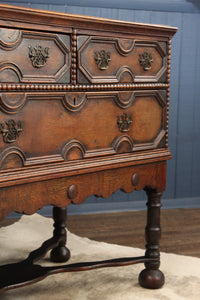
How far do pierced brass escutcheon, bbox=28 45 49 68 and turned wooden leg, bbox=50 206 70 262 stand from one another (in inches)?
51.4

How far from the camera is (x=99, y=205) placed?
488cm

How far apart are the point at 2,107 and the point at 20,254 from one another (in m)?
1.71

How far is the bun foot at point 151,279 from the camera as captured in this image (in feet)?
9.73

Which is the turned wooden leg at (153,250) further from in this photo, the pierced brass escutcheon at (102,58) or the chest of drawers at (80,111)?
the pierced brass escutcheon at (102,58)

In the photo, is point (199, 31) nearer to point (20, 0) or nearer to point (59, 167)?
point (20, 0)

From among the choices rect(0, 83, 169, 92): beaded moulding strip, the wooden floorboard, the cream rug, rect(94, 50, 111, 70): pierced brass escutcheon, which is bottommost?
the cream rug

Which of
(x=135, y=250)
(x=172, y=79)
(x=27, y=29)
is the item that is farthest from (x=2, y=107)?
(x=172, y=79)

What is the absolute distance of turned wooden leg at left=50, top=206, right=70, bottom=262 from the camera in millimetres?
3336

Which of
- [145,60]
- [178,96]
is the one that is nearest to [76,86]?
[145,60]

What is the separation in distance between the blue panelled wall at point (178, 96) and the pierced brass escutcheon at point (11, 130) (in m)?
2.62

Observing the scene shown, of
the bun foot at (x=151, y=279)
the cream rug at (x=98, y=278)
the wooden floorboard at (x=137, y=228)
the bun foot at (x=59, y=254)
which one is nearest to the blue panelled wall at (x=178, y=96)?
the wooden floorboard at (x=137, y=228)

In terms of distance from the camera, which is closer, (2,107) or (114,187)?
(2,107)

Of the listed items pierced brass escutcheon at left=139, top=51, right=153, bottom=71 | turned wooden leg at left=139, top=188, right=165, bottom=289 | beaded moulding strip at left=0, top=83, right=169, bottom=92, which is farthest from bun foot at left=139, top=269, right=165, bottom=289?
pierced brass escutcheon at left=139, top=51, right=153, bottom=71

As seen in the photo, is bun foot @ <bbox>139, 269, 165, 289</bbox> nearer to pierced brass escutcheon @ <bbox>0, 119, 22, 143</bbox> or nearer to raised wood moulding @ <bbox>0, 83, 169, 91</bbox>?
raised wood moulding @ <bbox>0, 83, 169, 91</bbox>
